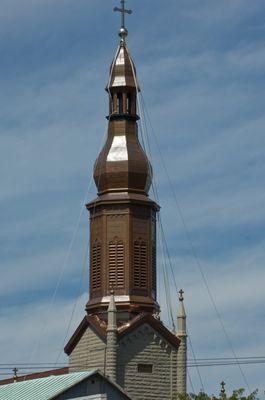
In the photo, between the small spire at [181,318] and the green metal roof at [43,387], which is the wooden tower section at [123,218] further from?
the green metal roof at [43,387]

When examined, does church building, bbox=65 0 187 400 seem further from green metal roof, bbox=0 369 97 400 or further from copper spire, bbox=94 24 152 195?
green metal roof, bbox=0 369 97 400

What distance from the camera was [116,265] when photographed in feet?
354

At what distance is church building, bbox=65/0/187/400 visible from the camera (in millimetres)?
106625

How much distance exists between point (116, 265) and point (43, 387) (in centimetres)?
1509

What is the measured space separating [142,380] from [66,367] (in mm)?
7243

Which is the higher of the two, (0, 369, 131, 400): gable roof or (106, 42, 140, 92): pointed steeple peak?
(106, 42, 140, 92): pointed steeple peak

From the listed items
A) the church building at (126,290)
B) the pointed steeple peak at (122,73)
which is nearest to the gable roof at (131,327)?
the church building at (126,290)

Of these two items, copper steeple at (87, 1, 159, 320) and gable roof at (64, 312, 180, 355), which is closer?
gable roof at (64, 312, 180, 355)

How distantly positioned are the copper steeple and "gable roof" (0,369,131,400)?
1186cm

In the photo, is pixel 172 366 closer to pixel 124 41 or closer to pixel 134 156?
pixel 134 156

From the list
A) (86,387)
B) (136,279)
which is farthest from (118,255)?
(86,387)

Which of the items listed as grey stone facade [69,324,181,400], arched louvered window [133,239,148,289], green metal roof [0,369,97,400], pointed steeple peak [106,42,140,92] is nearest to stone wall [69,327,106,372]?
grey stone facade [69,324,181,400]

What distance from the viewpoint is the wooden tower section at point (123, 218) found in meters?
108

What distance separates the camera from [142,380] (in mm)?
106812
